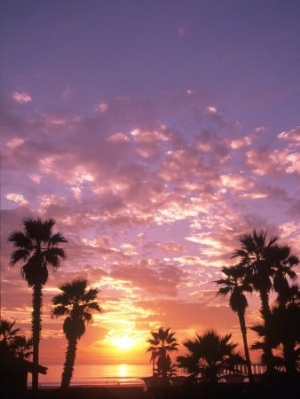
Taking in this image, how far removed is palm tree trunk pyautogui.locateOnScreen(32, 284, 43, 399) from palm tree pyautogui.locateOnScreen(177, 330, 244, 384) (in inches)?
383

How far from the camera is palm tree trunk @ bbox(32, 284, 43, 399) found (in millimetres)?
24788

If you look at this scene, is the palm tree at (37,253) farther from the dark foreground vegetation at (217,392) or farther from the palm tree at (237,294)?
the palm tree at (237,294)

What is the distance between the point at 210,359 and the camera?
2005cm

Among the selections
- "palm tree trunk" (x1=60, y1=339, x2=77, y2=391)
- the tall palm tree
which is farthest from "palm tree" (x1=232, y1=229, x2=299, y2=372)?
"palm tree trunk" (x1=60, y1=339, x2=77, y2=391)

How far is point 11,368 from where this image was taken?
2516 centimetres

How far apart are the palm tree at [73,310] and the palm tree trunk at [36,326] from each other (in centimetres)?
655

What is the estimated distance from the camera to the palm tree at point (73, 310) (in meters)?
32.2

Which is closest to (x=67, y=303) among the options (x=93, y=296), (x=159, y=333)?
(x=93, y=296)

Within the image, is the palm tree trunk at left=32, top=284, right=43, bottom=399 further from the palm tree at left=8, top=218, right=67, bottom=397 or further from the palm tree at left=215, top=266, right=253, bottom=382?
the palm tree at left=215, top=266, right=253, bottom=382

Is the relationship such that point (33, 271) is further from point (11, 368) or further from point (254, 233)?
point (254, 233)

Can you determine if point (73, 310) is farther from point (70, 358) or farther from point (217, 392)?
point (217, 392)

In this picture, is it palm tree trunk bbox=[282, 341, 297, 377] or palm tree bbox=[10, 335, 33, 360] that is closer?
palm tree trunk bbox=[282, 341, 297, 377]

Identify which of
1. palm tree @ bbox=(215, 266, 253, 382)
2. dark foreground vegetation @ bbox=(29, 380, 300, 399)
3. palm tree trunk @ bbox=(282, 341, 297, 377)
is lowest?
dark foreground vegetation @ bbox=(29, 380, 300, 399)

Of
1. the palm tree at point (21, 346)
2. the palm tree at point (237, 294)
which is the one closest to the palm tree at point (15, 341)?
the palm tree at point (21, 346)
